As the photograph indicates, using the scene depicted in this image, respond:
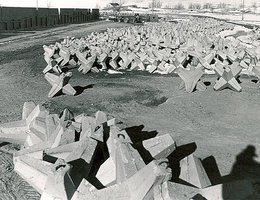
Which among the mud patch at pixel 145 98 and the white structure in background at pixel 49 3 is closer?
the mud patch at pixel 145 98

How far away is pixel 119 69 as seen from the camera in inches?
484

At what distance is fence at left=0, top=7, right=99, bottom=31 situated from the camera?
32.9 m

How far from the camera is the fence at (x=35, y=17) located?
108 ft

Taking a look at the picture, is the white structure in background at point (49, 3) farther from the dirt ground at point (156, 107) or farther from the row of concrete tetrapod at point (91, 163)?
the row of concrete tetrapod at point (91, 163)

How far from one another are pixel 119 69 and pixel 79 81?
2.34 meters

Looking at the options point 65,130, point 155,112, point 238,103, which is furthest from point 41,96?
point 238,103

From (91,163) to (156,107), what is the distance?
3.80 meters

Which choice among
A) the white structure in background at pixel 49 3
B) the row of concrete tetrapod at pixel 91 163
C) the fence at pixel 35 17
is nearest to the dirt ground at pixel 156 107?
the row of concrete tetrapod at pixel 91 163

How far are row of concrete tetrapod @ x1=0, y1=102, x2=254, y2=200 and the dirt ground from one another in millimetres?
347

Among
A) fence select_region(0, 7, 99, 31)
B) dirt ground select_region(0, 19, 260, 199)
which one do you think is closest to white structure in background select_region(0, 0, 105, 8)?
fence select_region(0, 7, 99, 31)

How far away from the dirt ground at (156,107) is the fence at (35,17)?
77.0 ft

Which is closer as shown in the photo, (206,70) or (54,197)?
(54,197)

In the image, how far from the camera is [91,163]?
13.6 ft

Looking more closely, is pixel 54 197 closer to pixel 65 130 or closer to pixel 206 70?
pixel 65 130
